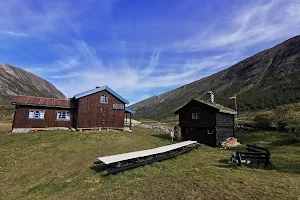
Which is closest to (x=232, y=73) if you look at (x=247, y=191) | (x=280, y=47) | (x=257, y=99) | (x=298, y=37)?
(x=280, y=47)

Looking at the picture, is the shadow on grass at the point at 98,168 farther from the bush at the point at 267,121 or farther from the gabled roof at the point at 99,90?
the bush at the point at 267,121

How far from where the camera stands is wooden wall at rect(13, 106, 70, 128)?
26328 millimetres

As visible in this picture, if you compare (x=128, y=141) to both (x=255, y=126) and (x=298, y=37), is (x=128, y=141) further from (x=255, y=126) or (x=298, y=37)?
(x=298, y=37)

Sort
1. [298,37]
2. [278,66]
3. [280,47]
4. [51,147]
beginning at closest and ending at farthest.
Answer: [51,147] < [278,66] < [298,37] < [280,47]

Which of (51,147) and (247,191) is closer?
(247,191)

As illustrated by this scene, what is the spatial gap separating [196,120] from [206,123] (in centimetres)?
181

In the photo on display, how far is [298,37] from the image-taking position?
102750mm

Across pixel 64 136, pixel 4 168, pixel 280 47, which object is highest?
pixel 280 47

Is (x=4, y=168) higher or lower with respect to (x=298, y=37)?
lower

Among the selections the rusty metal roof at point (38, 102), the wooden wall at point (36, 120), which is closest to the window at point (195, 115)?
the rusty metal roof at point (38, 102)

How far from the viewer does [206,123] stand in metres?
28.9

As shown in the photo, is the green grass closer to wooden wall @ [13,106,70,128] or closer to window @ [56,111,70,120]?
wooden wall @ [13,106,70,128]

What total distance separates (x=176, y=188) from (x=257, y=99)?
78761 mm

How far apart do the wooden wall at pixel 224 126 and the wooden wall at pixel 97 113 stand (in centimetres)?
1501
